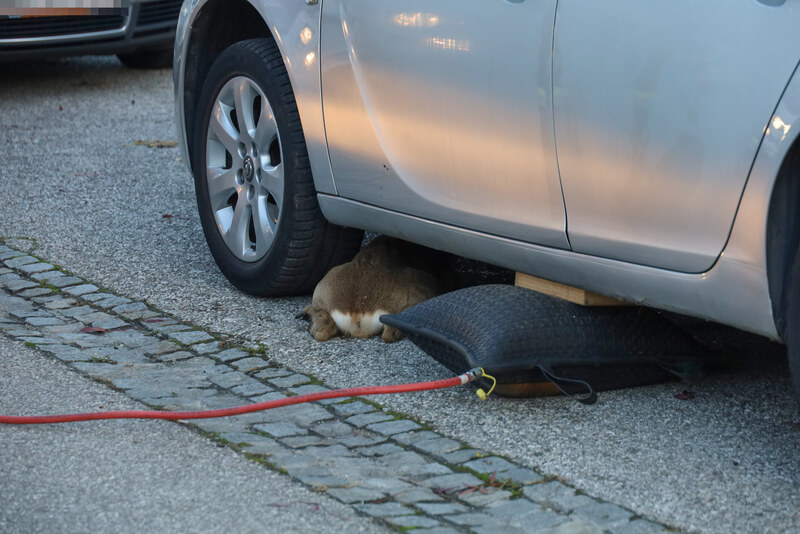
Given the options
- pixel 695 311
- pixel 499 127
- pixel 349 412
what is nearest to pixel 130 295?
pixel 349 412

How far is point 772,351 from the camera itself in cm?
376

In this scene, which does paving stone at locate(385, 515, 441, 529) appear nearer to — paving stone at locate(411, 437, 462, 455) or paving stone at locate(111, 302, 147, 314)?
paving stone at locate(411, 437, 462, 455)

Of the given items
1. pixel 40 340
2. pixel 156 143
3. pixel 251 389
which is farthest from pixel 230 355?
pixel 156 143

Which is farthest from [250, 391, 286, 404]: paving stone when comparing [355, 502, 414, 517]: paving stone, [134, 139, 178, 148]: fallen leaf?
[134, 139, 178, 148]: fallen leaf

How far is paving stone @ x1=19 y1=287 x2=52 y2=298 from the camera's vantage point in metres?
4.49

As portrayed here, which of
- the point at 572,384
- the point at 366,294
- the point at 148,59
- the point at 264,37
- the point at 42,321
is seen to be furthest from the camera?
the point at 148,59

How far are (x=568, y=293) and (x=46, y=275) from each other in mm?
2423

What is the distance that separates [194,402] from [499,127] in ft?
4.10

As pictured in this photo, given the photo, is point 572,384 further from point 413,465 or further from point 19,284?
point 19,284

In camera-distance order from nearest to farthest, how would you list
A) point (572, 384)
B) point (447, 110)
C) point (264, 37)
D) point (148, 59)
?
point (572, 384)
point (447, 110)
point (264, 37)
point (148, 59)

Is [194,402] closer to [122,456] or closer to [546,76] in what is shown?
[122,456]

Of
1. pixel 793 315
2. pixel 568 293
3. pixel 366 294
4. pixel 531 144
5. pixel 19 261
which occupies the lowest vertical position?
pixel 19 261

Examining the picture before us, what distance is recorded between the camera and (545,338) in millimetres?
3246

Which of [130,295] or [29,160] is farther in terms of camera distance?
[29,160]
